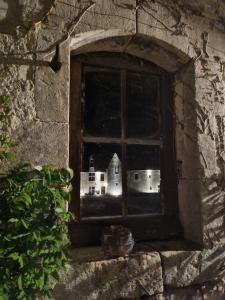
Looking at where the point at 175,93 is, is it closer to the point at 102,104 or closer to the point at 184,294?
the point at 102,104

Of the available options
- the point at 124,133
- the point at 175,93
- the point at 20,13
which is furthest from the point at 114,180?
the point at 20,13

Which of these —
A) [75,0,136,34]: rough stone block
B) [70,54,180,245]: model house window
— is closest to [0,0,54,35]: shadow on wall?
[75,0,136,34]: rough stone block

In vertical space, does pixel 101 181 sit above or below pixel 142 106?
below

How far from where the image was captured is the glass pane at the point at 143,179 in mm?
2301

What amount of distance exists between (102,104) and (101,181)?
1.92 ft

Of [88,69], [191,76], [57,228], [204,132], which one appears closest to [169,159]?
[204,132]

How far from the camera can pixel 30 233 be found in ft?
4.98

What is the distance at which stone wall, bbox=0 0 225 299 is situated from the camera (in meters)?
1.87

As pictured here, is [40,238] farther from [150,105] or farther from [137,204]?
[150,105]

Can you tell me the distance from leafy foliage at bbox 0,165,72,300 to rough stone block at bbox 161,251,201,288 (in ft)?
2.54

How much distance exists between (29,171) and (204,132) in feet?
4.37

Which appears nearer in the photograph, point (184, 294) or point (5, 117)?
point (5, 117)

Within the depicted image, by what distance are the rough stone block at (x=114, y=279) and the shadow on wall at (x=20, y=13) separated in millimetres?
1518

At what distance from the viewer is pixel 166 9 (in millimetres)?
2322
